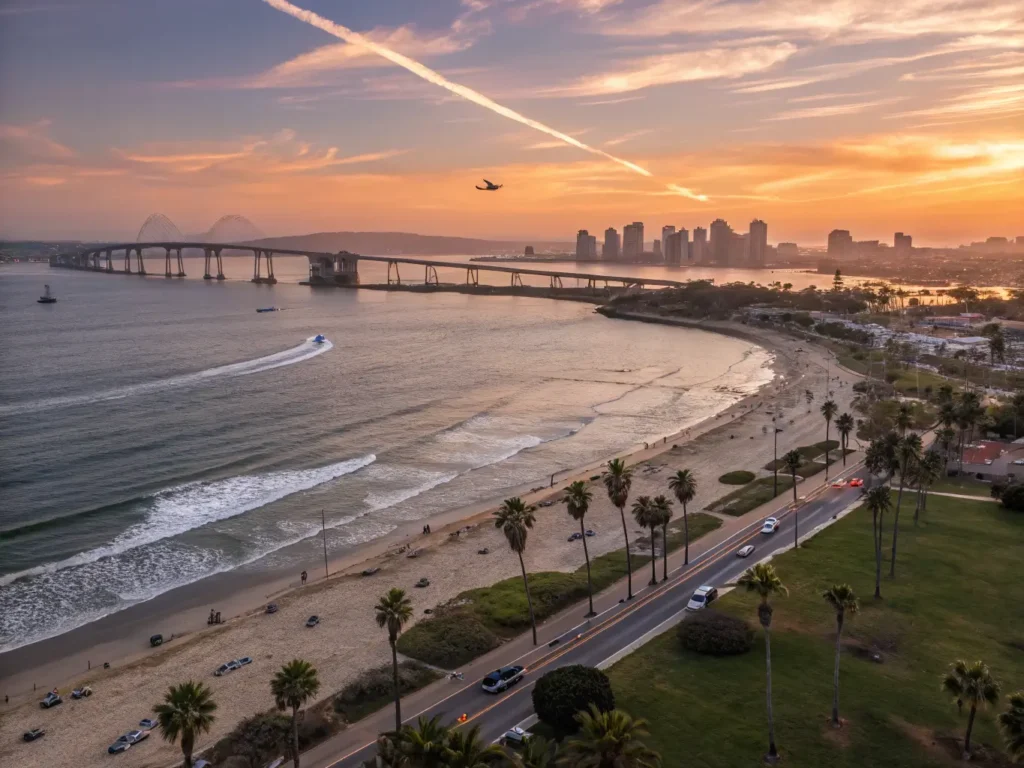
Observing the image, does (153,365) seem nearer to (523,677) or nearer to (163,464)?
(163,464)

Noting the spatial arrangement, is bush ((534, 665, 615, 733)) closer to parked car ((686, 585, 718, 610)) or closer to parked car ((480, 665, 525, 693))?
parked car ((480, 665, 525, 693))

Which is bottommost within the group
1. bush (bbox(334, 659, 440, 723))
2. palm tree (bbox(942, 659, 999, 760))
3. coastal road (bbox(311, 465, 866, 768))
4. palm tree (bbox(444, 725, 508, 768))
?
bush (bbox(334, 659, 440, 723))

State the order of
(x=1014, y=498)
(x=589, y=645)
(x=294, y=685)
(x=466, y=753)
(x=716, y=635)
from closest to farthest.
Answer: (x=466, y=753)
(x=294, y=685)
(x=716, y=635)
(x=589, y=645)
(x=1014, y=498)

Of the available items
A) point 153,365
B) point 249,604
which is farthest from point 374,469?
point 153,365

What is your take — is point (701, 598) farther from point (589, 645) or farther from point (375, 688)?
point (375, 688)

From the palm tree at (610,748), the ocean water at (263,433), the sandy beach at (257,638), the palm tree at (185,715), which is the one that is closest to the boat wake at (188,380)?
the ocean water at (263,433)

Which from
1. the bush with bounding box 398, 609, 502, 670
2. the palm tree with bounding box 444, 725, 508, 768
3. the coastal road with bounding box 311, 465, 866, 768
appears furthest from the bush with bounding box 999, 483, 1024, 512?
the palm tree with bounding box 444, 725, 508, 768

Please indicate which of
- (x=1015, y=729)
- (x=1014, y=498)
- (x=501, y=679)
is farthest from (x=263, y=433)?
(x=1015, y=729)
